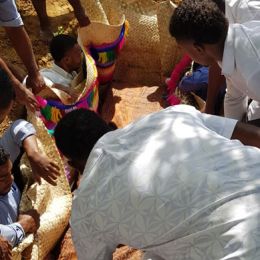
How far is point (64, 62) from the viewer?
129 inches

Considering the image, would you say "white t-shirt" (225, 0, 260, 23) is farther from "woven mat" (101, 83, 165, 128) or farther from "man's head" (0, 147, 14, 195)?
"man's head" (0, 147, 14, 195)

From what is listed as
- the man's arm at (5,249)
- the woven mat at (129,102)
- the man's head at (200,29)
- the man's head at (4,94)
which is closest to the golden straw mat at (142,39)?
the woven mat at (129,102)

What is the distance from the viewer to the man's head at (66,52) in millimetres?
3240

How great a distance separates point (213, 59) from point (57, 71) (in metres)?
1.40

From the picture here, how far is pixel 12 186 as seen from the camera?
2.38 metres

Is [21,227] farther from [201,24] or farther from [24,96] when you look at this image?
[201,24]

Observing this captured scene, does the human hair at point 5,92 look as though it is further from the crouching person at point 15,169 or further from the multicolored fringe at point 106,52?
the multicolored fringe at point 106,52

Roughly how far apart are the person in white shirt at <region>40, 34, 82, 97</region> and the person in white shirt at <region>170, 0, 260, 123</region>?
4.12 ft

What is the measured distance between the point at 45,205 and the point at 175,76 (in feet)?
4.72

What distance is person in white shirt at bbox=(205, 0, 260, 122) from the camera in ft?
7.71

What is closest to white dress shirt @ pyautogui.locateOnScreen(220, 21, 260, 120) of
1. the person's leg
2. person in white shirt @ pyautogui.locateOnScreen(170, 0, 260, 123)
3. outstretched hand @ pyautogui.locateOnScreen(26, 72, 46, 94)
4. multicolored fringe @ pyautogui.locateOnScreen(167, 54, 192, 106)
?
person in white shirt @ pyautogui.locateOnScreen(170, 0, 260, 123)

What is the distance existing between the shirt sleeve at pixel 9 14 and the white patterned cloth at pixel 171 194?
4.81ft

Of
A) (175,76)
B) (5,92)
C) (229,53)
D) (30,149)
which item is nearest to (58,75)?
(175,76)

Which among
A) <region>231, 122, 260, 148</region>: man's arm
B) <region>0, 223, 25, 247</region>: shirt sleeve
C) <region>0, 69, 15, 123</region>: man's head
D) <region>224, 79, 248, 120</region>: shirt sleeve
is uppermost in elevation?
<region>0, 69, 15, 123</region>: man's head
